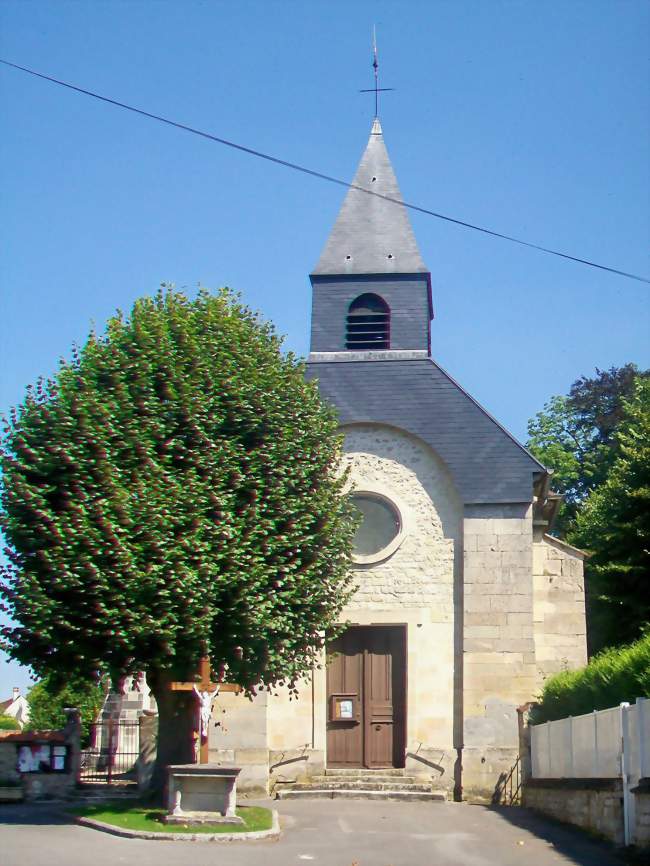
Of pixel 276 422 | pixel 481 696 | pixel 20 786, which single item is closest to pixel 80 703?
pixel 20 786

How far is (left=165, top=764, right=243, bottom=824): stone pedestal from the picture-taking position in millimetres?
14312

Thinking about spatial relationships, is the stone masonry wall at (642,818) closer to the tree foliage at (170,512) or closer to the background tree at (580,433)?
the tree foliage at (170,512)

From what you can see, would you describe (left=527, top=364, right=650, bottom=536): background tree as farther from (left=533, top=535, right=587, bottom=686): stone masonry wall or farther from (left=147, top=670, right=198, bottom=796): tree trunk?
(left=147, top=670, right=198, bottom=796): tree trunk

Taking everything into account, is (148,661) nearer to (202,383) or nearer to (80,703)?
(202,383)

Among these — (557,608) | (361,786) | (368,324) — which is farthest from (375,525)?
(361,786)

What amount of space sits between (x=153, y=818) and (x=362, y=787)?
5614 millimetres

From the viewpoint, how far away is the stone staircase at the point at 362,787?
19.1 meters

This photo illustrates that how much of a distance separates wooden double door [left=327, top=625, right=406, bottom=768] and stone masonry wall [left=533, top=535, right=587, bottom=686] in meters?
2.70

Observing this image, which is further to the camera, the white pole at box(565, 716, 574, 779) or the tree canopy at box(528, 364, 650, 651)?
the tree canopy at box(528, 364, 650, 651)

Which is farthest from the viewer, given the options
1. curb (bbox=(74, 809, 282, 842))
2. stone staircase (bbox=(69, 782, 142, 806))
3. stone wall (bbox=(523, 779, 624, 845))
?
stone staircase (bbox=(69, 782, 142, 806))

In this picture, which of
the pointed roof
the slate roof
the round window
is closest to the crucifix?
the round window

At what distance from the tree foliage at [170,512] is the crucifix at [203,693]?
41 cm

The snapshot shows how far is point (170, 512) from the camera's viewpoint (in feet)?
Answer: 51.4

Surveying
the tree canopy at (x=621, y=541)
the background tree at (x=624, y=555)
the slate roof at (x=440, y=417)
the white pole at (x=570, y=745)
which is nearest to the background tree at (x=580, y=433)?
the tree canopy at (x=621, y=541)
